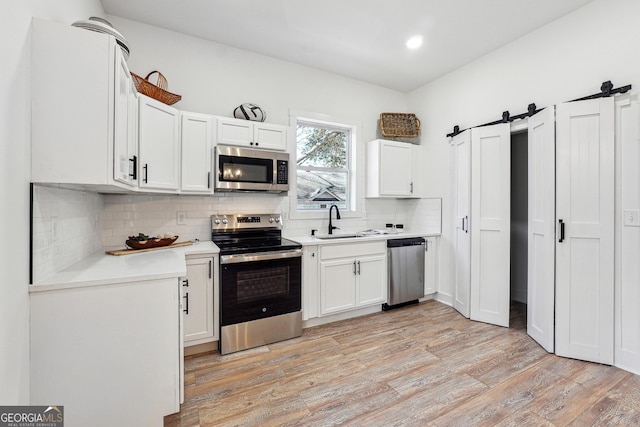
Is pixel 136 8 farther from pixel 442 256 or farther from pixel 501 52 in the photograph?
pixel 442 256

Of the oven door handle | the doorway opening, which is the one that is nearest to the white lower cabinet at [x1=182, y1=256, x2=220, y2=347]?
the oven door handle

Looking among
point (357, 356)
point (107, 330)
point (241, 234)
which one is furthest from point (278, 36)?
point (357, 356)

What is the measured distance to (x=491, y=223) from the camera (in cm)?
310

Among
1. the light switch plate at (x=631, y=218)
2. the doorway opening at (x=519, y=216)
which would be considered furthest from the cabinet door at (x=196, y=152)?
the doorway opening at (x=519, y=216)

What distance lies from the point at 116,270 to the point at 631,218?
359cm

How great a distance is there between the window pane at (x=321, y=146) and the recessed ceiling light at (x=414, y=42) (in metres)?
1.28

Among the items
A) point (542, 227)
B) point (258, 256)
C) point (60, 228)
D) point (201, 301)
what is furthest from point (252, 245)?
point (542, 227)

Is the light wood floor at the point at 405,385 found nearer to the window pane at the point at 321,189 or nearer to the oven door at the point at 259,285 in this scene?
the oven door at the point at 259,285

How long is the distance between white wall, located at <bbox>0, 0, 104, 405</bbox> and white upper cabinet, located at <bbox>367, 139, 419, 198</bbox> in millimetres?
3281

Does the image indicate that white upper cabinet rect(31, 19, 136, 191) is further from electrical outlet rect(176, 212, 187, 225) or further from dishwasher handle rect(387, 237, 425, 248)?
dishwasher handle rect(387, 237, 425, 248)

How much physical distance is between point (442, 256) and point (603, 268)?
170cm

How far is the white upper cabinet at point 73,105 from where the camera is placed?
1.38 metres

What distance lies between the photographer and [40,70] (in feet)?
4.51

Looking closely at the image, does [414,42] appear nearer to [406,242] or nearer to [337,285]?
[406,242]
